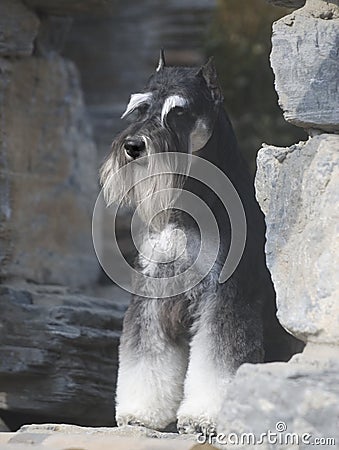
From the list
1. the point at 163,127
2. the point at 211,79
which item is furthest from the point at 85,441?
the point at 211,79

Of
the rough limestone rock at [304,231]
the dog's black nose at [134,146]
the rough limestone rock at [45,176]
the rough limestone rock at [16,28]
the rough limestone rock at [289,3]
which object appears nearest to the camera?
the rough limestone rock at [304,231]

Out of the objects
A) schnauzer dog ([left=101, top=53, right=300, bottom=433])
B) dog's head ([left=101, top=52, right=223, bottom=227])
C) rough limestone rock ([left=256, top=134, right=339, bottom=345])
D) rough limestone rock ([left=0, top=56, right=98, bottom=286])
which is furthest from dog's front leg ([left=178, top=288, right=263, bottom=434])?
rough limestone rock ([left=0, top=56, right=98, bottom=286])

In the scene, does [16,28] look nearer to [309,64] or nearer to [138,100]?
[138,100]

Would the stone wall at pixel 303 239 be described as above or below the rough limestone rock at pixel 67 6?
below

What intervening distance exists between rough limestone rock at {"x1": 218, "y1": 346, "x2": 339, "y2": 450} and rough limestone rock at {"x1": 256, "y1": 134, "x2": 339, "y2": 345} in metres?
0.26

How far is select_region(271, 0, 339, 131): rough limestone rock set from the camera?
378 cm

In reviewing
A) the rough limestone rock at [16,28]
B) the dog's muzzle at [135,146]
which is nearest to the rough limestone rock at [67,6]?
the rough limestone rock at [16,28]

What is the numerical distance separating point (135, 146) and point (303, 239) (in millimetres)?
932

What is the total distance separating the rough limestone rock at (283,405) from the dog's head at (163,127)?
1.27 m

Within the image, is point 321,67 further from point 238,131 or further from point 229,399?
point 238,131

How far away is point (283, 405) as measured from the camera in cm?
314

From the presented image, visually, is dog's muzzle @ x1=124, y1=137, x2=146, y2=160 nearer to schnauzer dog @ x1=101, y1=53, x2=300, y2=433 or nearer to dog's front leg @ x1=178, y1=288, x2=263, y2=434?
schnauzer dog @ x1=101, y1=53, x2=300, y2=433

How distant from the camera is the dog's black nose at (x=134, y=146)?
14.1ft

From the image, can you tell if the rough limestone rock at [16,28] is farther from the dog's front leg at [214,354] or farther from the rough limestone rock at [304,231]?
the rough limestone rock at [304,231]
